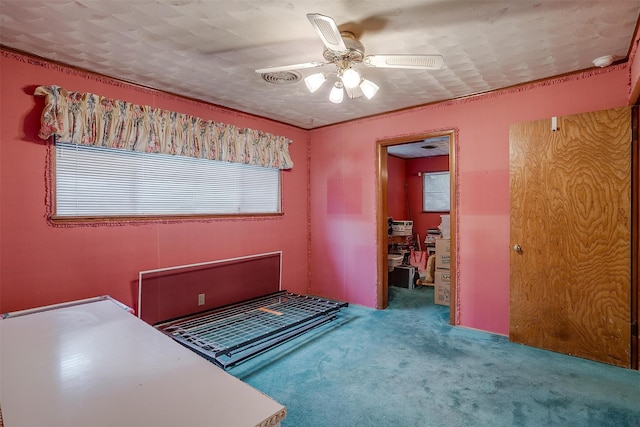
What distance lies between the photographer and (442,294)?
4.12m

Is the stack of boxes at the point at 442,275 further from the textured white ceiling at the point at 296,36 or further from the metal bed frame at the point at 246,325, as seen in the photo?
the textured white ceiling at the point at 296,36

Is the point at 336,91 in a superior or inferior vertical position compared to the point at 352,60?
inferior

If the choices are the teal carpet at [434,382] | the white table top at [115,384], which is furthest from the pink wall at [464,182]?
the white table top at [115,384]

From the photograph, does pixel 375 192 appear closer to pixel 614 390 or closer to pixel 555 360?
pixel 555 360

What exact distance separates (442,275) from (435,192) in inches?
128

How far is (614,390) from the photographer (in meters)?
2.18

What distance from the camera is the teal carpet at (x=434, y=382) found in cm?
193

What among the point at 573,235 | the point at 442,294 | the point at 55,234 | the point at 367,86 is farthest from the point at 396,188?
the point at 55,234

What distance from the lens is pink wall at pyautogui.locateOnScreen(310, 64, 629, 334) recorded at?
285 cm

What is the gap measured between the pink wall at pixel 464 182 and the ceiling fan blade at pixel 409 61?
4.02 ft

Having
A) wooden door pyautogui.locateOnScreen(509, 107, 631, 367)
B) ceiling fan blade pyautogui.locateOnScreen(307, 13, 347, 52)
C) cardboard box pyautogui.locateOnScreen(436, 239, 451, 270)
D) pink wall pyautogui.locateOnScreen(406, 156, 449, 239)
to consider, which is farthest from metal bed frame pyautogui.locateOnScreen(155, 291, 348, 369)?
pink wall pyautogui.locateOnScreen(406, 156, 449, 239)

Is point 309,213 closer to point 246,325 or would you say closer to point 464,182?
point 246,325

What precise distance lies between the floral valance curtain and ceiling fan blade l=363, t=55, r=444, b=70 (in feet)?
6.78

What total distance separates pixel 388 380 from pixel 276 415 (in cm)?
166
